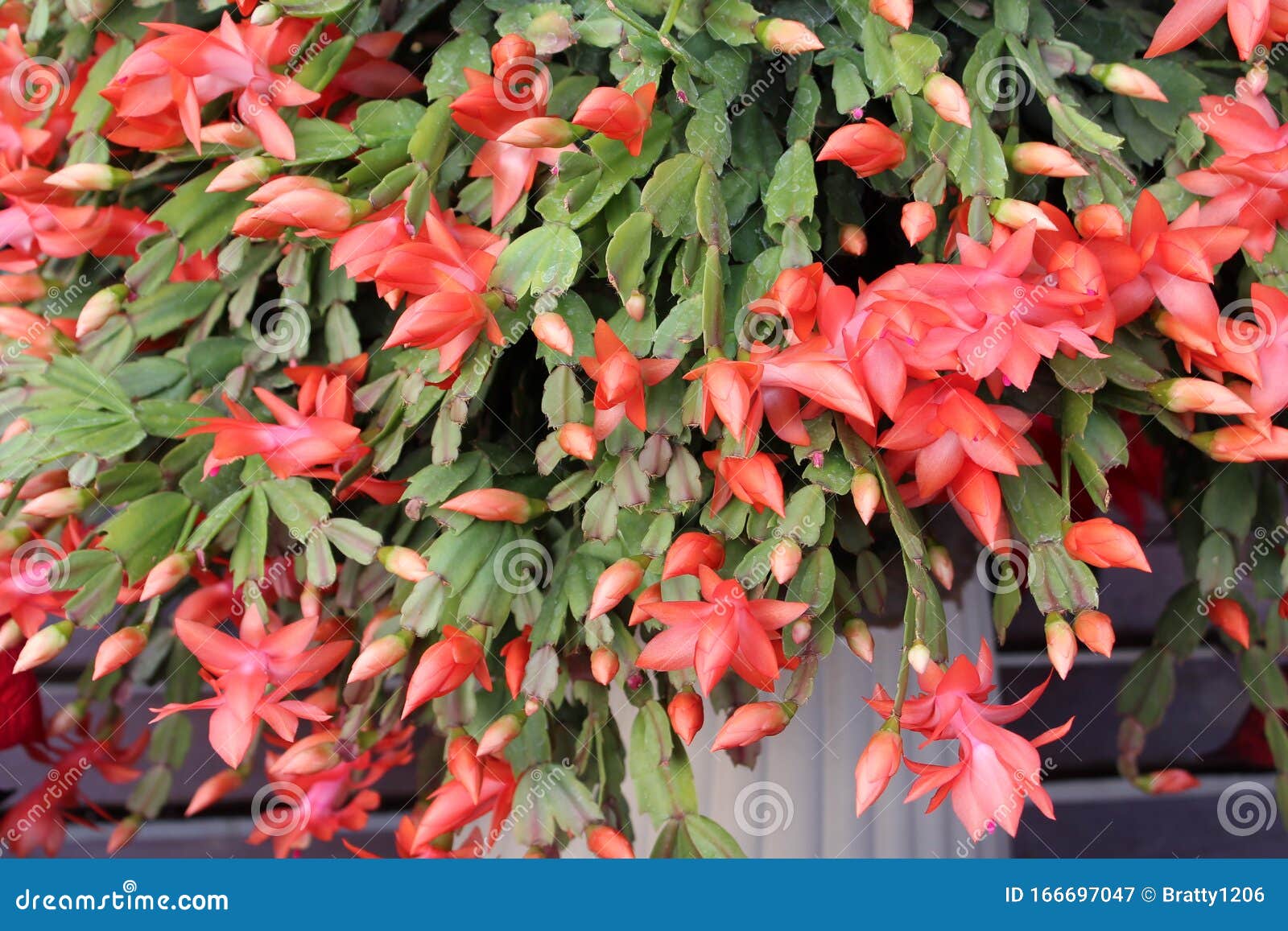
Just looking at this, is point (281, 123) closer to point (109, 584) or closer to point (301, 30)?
point (301, 30)

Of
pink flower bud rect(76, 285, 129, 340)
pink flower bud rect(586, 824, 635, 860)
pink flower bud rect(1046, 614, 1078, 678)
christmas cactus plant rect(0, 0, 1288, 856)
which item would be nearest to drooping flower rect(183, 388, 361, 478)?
christmas cactus plant rect(0, 0, 1288, 856)

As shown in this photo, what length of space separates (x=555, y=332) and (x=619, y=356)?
3 centimetres

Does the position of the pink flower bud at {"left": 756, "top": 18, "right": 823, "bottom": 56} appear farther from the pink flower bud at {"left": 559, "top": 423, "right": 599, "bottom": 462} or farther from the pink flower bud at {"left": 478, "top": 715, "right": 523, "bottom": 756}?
the pink flower bud at {"left": 478, "top": 715, "right": 523, "bottom": 756}

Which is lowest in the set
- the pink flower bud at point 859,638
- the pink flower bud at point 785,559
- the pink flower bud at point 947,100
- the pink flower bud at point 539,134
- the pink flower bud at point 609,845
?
the pink flower bud at point 609,845

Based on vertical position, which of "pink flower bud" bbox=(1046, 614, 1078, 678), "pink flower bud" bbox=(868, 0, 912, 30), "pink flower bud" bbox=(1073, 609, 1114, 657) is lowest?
"pink flower bud" bbox=(1046, 614, 1078, 678)

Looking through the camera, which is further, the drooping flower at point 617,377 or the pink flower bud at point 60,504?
the pink flower bud at point 60,504

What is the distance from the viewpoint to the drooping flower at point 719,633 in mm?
400

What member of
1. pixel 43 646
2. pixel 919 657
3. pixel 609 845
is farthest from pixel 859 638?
pixel 43 646

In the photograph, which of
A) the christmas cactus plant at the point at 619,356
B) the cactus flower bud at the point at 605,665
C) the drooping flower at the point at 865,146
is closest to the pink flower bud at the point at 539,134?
the christmas cactus plant at the point at 619,356

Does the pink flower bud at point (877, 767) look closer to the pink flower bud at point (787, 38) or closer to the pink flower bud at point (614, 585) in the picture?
the pink flower bud at point (614, 585)

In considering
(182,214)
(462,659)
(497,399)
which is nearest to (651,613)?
(462,659)

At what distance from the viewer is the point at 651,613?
42cm

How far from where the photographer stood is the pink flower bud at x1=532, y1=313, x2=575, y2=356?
1.38ft

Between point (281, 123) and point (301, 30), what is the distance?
6 cm
